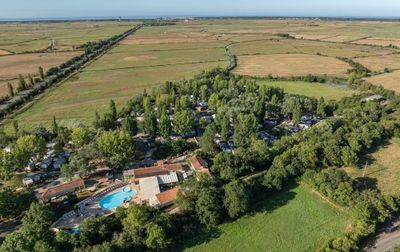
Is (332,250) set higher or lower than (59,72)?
lower

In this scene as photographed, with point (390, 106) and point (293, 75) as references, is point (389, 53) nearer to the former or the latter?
point (293, 75)

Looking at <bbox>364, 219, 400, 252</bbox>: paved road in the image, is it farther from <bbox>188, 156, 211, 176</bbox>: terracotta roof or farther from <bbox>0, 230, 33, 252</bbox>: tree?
<bbox>0, 230, 33, 252</bbox>: tree

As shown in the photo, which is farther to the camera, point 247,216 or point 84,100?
point 84,100

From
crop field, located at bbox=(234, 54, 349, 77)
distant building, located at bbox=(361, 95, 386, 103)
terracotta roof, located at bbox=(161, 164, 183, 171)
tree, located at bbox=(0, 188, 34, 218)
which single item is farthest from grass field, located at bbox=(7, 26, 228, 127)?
distant building, located at bbox=(361, 95, 386, 103)

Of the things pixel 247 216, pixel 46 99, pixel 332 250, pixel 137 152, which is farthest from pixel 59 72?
pixel 332 250

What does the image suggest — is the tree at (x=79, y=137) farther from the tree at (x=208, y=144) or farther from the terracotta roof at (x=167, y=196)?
the tree at (x=208, y=144)

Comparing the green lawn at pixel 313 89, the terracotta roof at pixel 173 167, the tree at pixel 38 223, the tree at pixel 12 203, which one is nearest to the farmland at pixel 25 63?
the tree at pixel 12 203
